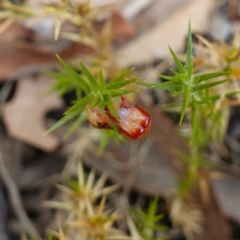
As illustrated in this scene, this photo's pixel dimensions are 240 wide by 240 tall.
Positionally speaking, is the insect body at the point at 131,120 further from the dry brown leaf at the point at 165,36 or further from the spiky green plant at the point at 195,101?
the dry brown leaf at the point at 165,36

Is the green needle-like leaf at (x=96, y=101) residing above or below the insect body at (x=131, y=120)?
above

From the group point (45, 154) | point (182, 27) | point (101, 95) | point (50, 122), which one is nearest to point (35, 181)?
point (45, 154)

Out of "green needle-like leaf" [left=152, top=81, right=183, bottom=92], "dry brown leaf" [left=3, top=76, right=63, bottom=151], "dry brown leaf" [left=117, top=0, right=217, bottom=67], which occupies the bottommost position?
"dry brown leaf" [left=3, top=76, right=63, bottom=151]

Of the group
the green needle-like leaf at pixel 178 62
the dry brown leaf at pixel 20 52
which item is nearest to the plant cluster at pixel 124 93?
the green needle-like leaf at pixel 178 62

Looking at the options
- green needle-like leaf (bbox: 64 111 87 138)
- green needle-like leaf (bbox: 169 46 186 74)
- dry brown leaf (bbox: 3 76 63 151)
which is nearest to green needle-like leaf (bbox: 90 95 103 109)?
green needle-like leaf (bbox: 169 46 186 74)

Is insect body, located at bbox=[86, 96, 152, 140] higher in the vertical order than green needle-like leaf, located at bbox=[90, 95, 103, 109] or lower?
lower

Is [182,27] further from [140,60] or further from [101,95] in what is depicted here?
[101,95]

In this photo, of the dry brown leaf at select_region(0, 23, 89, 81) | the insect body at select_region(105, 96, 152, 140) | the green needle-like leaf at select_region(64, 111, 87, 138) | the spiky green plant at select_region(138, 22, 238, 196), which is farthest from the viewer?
the dry brown leaf at select_region(0, 23, 89, 81)

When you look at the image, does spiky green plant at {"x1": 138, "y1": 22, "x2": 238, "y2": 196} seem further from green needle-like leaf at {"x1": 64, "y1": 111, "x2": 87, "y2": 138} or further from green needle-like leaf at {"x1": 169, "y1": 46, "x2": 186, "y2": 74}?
green needle-like leaf at {"x1": 64, "y1": 111, "x2": 87, "y2": 138}
